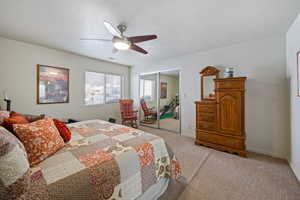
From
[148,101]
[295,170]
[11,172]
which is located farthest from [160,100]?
[11,172]

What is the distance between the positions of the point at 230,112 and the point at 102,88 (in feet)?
12.7

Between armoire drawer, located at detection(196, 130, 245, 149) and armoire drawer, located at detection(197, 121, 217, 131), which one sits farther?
armoire drawer, located at detection(197, 121, 217, 131)

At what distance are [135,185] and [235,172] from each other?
1.69 metres

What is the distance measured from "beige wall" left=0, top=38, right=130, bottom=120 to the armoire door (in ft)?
12.0

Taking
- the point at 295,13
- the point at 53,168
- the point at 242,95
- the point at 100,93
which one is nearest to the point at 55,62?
the point at 100,93

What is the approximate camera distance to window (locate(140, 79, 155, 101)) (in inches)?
191

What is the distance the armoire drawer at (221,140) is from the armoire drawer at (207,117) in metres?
0.32

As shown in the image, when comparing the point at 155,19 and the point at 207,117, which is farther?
the point at 207,117

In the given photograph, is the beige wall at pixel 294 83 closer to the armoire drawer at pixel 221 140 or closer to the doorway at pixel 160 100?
the armoire drawer at pixel 221 140

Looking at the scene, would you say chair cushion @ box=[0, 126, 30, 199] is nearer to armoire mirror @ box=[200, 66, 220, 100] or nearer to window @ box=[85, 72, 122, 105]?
armoire mirror @ box=[200, 66, 220, 100]

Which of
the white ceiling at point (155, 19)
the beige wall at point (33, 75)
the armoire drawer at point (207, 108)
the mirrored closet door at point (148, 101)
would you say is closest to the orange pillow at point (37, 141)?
the white ceiling at point (155, 19)

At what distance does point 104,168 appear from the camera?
1.00 metres

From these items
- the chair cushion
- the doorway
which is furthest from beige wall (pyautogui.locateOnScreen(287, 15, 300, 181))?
the chair cushion

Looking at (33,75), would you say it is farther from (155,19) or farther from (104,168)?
(104,168)
